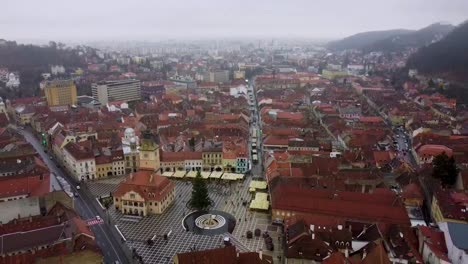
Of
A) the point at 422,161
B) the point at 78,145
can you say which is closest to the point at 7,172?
the point at 78,145

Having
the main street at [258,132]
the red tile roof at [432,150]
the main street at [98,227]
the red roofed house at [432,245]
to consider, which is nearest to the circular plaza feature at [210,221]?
the main street at [98,227]

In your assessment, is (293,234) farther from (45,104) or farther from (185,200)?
(45,104)

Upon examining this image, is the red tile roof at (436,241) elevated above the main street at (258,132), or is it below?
above

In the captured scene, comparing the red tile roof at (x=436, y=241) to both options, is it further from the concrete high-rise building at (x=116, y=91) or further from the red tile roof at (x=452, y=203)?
the concrete high-rise building at (x=116, y=91)

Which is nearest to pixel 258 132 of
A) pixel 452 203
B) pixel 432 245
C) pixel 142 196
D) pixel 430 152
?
pixel 430 152

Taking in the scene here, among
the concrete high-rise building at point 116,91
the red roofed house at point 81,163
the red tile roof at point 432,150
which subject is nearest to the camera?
the red roofed house at point 81,163

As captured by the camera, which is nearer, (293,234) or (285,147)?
(293,234)
